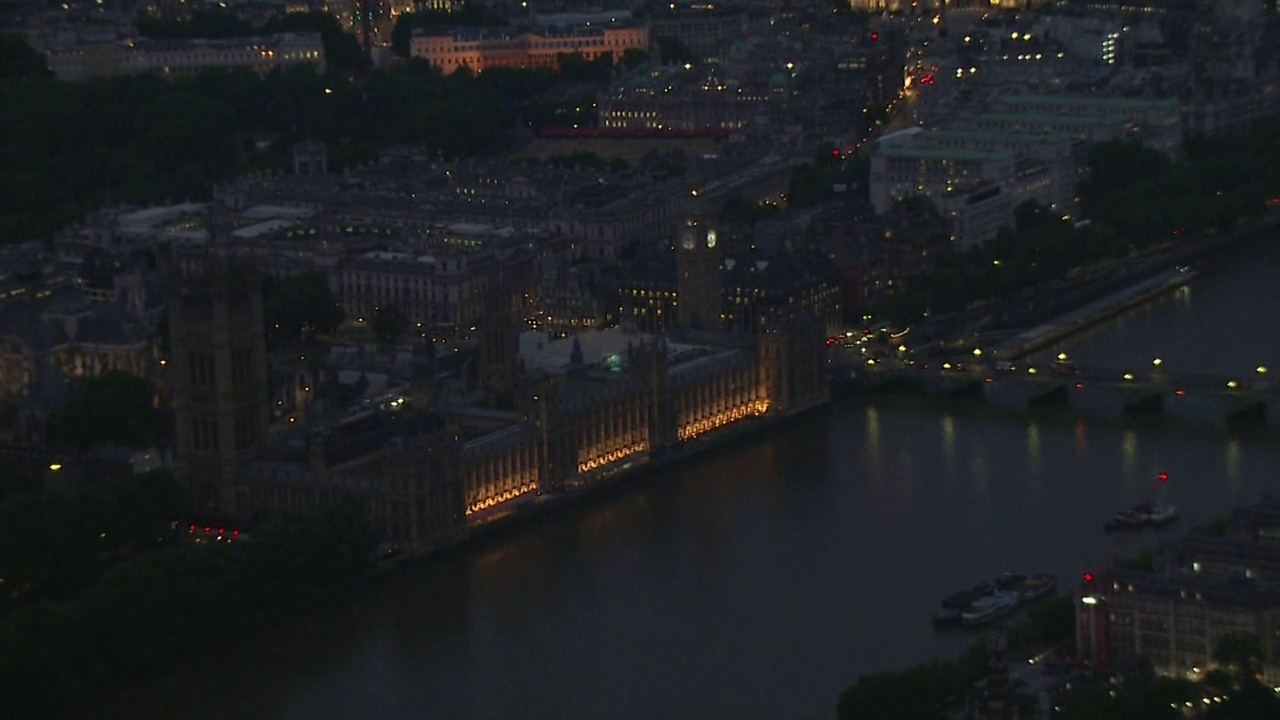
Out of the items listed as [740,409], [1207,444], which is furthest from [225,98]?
[1207,444]

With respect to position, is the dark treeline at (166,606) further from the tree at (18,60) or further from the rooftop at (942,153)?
the tree at (18,60)

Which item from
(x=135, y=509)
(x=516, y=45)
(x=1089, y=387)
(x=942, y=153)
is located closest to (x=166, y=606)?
(x=135, y=509)

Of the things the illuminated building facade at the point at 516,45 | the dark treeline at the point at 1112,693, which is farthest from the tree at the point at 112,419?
the illuminated building facade at the point at 516,45

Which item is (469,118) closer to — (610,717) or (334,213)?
(334,213)

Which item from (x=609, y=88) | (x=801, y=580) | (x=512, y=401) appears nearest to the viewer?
(x=801, y=580)

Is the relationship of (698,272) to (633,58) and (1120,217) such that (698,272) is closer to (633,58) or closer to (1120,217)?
(1120,217)

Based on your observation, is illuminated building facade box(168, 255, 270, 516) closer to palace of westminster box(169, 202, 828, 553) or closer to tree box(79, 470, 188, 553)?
palace of westminster box(169, 202, 828, 553)

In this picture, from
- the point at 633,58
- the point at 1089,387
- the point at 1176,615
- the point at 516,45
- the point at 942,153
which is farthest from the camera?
the point at 516,45
